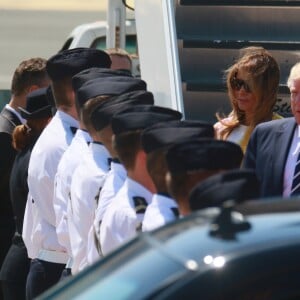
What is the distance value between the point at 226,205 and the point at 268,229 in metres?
0.13

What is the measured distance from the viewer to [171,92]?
8.56 m

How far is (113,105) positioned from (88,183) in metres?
0.39

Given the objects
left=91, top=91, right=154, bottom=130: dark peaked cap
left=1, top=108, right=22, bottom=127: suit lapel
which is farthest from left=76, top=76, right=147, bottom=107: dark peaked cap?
left=1, top=108, right=22, bottom=127: suit lapel

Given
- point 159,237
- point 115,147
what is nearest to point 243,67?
point 115,147

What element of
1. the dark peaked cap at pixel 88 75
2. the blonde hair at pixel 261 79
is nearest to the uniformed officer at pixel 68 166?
the dark peaked cap at pixel 88 75

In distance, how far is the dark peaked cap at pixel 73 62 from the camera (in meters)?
7.80

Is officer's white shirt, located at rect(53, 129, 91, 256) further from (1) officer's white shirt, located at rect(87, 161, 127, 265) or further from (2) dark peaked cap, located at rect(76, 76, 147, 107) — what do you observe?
(1) officer's white shirt, located at rect(87, 161, 127, 265)

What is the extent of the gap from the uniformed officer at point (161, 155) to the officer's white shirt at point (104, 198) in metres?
0.50

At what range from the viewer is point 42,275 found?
7.43 meters

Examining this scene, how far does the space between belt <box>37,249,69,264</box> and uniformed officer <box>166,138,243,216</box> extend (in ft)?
9.17

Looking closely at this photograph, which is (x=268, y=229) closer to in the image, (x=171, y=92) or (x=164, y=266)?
(x=164, y=266)

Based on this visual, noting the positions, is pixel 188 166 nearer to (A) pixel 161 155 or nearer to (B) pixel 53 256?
(A) pixel 161 155

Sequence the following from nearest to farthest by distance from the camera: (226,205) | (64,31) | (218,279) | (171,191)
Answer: (218,279) < (226,205) < (171,191) < (64,31)

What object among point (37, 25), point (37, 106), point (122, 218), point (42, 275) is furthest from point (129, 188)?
point (37, 25)
